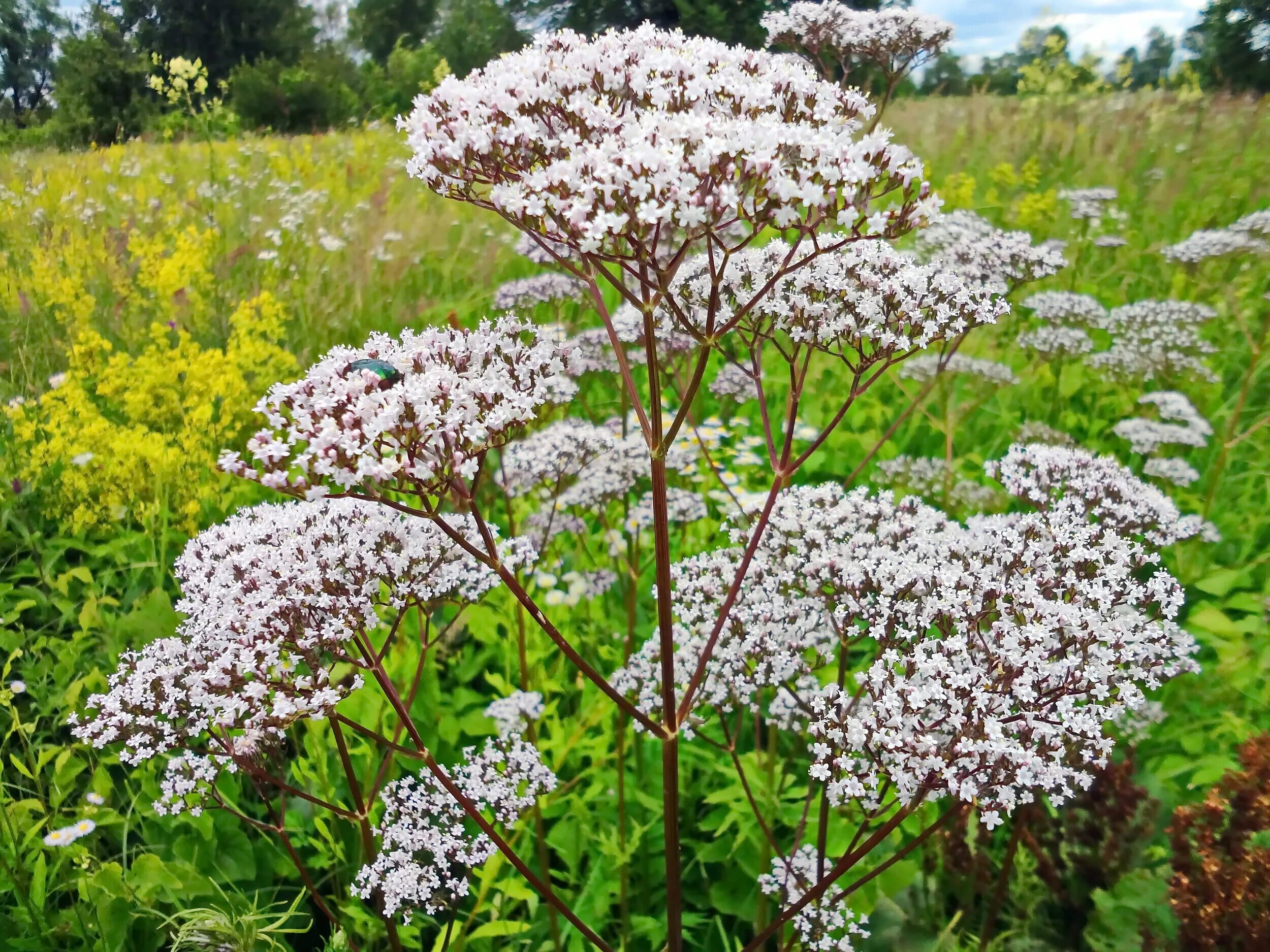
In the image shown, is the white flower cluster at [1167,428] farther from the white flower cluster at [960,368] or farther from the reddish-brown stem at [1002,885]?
the reddish-brown stem at [1002,885]

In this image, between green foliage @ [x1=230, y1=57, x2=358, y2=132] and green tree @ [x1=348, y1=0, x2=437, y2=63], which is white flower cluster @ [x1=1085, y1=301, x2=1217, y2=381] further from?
green tree @ [x1=348, y1=0, x2=437, y2=63]

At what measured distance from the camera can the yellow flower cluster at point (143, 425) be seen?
4.79 metres

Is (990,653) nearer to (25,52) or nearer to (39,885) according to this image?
(39,885)

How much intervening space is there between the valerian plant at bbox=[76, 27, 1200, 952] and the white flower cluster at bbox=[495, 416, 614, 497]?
0.53 meters

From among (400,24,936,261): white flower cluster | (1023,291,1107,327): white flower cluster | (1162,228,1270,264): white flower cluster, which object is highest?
(400,24,936,261): white flower cluster

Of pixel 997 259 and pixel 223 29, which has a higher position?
pixel 223 29

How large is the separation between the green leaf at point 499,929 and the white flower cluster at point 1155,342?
17.1ft

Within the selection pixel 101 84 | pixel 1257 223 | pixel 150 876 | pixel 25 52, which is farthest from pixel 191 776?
pixel 101 84

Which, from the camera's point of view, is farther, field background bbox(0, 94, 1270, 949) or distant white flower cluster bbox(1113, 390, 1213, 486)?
distant white flower cluster bbox(1113, 390, 1213, 486)

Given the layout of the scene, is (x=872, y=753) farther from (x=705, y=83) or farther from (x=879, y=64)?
(x=879, y=64)

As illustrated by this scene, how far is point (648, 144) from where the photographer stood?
1865 millimetres

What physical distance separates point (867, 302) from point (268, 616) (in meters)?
1.89

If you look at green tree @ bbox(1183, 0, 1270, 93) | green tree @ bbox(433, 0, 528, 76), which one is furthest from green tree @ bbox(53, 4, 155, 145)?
green tree @ bbox(433, 0, 528, 76)

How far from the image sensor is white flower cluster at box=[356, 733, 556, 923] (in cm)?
243
